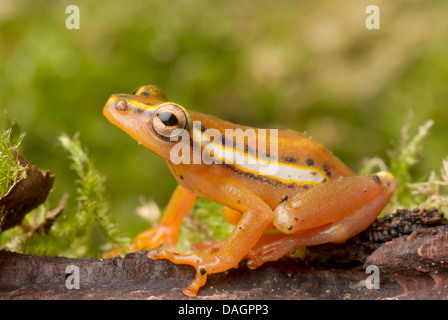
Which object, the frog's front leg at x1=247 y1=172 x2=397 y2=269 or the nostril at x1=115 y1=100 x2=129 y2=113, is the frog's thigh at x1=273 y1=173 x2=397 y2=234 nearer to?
the frog's front leg at x1=247 y1=172 x2=397 y2=269

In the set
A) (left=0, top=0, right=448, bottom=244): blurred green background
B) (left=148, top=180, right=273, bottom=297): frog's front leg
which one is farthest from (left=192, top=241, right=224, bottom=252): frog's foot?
(left=0, top=0, right=448, bottom=244): blurred green background

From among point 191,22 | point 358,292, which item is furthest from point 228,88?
point 358,292

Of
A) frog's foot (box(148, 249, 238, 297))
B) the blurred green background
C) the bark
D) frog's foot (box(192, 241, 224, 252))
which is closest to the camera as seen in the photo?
the bark

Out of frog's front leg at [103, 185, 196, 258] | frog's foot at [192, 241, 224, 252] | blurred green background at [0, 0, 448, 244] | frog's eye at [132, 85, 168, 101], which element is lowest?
frog's foot at [192, 241, 224, 252]

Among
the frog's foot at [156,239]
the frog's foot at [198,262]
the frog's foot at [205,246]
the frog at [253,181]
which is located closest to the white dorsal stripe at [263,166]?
the frog at [253,181]

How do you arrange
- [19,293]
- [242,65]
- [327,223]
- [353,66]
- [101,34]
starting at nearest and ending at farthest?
[19,293]
[327,223]
[101,34]
[242,65]
[353,66]

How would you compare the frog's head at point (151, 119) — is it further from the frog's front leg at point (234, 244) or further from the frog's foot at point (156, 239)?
the frog's foot at point (156, 239)
